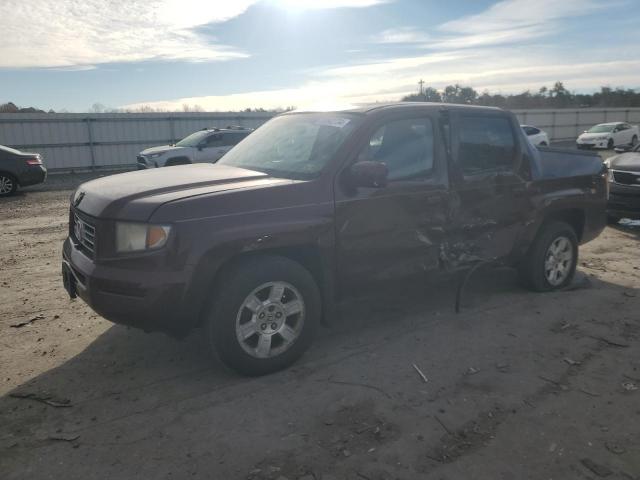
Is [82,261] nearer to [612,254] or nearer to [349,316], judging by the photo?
[349,316]

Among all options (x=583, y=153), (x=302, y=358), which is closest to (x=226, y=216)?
(x=302, y=358)

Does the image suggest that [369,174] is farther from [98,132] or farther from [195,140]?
[98,132]

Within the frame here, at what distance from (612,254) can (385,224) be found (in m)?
4.86

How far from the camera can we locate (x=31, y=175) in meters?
14.1

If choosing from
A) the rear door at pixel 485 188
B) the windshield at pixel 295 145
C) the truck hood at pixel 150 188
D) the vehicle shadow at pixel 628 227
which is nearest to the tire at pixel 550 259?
the rear door at pixel 485 188

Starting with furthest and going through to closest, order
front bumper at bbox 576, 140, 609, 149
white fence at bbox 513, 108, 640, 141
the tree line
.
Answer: the tree line → white fence at bbox 513, 108, 640, 141 → front bumper at bbox 576, 140, 609, 149

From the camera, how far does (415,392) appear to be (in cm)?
353

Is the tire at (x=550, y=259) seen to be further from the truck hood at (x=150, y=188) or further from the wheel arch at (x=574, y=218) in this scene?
the truck hood at (x=150, y=188)

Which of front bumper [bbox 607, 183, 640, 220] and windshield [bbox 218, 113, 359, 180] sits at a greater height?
windshield [bbox 218, 113, 359, 180]

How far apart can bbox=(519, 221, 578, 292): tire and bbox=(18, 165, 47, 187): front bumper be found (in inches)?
515

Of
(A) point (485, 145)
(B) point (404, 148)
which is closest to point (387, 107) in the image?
(B) point (404, 148)

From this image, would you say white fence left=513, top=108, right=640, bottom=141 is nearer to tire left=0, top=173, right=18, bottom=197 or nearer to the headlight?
tire left=0, top=173, right=18, bottom=197

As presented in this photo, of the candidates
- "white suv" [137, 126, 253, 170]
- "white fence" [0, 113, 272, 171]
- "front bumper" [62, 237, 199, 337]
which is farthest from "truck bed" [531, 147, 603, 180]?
"white fence" [0, 113, 272, 171]

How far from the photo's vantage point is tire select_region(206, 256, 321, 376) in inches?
136
